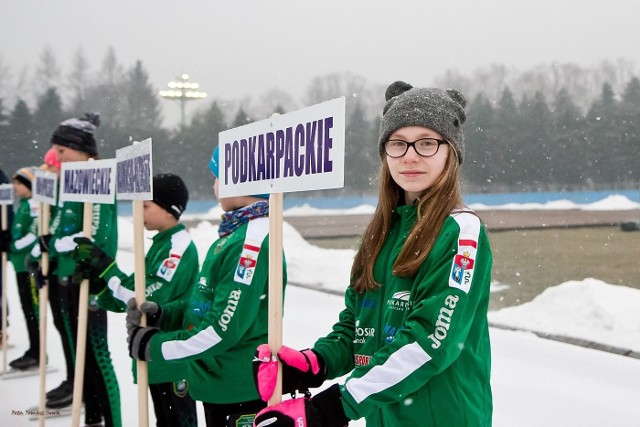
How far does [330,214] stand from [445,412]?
17.7 m

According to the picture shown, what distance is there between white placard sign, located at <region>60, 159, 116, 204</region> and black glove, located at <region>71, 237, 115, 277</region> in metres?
0.29

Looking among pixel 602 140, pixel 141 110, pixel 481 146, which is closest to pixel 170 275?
pixel 481 146

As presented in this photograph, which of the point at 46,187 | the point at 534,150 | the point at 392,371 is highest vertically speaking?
the point at 534,150

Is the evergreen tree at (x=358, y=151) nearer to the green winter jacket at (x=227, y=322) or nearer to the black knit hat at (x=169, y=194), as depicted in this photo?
the black knit hat at (x=169, y=194)

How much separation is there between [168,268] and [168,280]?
59mm

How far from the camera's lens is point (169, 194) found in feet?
10.7

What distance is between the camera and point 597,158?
1510 cm

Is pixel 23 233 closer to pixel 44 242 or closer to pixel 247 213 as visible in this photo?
pixel 44 242

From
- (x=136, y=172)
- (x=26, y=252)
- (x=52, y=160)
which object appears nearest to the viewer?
(x=136, y=172)

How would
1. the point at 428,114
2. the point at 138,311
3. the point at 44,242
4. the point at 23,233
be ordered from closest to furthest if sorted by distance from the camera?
the point at 428,114 → the point at 138,311 → the point at 44,242 → the point at 23,233

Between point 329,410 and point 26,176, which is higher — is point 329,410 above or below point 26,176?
below

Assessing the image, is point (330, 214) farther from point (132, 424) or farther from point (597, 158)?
point (132, 424)

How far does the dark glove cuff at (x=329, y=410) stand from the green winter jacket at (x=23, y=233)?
5.51 metres

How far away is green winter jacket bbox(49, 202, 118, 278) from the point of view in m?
4.12
